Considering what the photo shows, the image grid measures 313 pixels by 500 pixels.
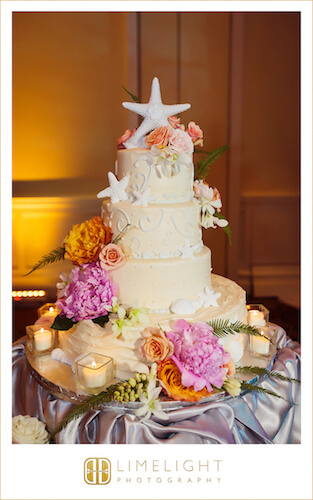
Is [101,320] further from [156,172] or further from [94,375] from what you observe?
[156,172]

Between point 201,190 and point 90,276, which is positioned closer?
point 90,276

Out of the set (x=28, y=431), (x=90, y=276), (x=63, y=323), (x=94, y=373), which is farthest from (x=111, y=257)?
(x=28, y=431)

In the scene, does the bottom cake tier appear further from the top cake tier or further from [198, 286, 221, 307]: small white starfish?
the top cake tier

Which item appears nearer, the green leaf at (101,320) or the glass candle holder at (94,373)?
the glass candle holder at (94,373)

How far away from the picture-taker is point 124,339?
7.52ft

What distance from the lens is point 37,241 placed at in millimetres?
5305

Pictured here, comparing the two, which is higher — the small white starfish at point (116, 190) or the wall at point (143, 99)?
the wall at point (143, 99)

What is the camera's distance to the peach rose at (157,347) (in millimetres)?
2129

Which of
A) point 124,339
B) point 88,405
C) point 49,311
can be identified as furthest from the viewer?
point 49,311

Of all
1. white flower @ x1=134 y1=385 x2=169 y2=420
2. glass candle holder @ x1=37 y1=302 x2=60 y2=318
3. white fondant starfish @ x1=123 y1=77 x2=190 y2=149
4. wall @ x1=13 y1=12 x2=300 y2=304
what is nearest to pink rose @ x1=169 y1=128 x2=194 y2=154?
white fondant starfish @ x1=123 y1=77 x2=190 y2=149

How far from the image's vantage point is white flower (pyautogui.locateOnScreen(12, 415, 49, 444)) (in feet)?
7.11

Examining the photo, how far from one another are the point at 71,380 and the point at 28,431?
309 millimetres

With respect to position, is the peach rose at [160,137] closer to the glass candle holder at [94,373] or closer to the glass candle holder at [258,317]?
the glass candle holder at [94,373]

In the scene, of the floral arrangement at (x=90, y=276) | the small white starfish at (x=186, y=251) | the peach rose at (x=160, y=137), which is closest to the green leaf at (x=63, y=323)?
the floral arrangement at (x=90, y=276)
